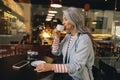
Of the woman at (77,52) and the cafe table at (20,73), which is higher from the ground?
the woman at (77,52)

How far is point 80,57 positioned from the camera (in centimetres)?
179

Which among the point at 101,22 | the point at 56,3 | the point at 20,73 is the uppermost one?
the point at 56,3

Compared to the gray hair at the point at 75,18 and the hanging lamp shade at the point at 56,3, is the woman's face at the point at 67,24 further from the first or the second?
the hanging lamp shade at the point at 56,3

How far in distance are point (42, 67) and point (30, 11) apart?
434cm

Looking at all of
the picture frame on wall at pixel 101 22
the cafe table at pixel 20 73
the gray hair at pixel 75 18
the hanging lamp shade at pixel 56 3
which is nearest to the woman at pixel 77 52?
the gray hair at pixel 75 18

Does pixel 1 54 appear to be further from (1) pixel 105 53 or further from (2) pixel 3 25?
(1) pixel 105 53

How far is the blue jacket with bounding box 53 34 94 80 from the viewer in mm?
1783

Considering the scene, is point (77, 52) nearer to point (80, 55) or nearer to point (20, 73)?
point (80, 55)

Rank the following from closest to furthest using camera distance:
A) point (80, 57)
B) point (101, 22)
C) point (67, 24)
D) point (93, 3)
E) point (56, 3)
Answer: point (80, 57)
point (67, 24)
point (56, 3)
point (93, 3)
point (101, 22)

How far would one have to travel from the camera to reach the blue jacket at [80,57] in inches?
70.2

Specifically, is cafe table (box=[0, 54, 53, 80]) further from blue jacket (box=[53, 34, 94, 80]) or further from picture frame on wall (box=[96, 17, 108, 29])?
picture frame on wall (box=[96, 17, 108, 29])

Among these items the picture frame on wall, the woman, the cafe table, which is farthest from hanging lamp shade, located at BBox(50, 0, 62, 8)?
the woman

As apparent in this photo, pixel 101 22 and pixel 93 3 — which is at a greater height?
pixel 93 3

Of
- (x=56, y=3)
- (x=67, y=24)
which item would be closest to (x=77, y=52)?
(x=67, y=24)
